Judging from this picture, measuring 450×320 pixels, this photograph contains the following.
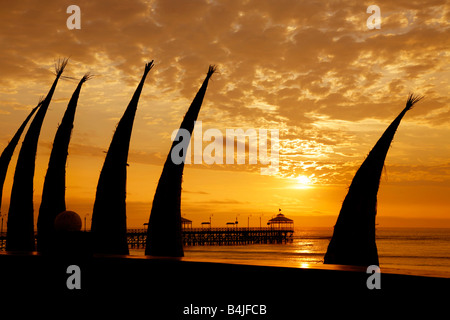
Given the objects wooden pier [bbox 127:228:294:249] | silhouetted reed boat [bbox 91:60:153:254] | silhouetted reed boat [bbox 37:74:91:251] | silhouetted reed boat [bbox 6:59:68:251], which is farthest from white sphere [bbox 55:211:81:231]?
wooden pier [bbox 127:228:294:249]

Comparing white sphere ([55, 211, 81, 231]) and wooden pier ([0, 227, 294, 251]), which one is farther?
wooden pier ([0, 227, 294, 251])

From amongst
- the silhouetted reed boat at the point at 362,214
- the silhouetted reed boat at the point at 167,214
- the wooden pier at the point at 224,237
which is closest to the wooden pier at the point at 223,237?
the wooden pier at the point at 224,237

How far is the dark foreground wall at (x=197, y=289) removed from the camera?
4848 millimetres

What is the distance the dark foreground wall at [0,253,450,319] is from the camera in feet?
15.9

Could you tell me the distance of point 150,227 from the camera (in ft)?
50.8

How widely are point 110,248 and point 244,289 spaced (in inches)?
417

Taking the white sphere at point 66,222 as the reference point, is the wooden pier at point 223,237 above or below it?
below

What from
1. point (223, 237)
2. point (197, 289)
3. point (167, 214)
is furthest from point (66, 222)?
point (223, 237)

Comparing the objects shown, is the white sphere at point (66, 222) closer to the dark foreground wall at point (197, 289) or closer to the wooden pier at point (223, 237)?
the dark foreground wall at point (197, 289)

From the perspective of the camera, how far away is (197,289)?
6.17 meters

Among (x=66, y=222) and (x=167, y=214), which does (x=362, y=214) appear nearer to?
(x=167, y=214)

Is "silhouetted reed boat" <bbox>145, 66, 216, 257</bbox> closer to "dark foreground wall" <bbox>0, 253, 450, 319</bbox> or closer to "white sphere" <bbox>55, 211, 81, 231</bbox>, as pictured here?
"dark foreground wall" <bbox>0, 253, 450, 319</bbox>
